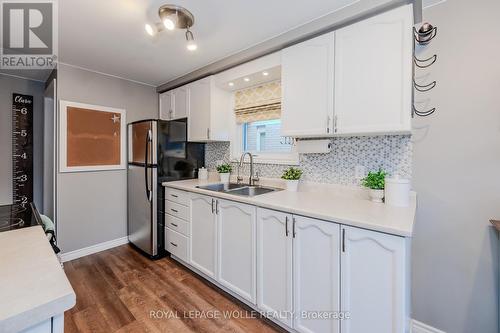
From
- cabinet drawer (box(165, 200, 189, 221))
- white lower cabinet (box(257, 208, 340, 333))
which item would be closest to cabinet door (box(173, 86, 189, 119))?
cabinet drawer (box(165, 200, 189, 221))

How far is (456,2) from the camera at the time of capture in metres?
1.49

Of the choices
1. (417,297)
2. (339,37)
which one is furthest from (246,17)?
(417,297)

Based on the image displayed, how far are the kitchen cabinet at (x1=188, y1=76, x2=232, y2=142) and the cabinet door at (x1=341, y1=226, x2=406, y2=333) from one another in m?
1.93

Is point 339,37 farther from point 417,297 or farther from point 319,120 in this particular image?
point 417,297

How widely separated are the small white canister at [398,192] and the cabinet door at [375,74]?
1.11ft

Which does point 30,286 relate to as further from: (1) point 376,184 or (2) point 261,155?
(2) point 261,155

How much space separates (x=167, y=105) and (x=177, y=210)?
5.45 ft

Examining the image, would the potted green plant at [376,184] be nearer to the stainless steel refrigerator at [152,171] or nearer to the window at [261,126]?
the window at [261,126]

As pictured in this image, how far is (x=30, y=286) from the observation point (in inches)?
24.6

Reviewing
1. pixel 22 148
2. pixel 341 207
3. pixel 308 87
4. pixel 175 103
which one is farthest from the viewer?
pixel 175 103

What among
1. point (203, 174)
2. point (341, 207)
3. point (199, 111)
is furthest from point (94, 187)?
point (341, 207)

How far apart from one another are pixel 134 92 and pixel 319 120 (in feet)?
8.87

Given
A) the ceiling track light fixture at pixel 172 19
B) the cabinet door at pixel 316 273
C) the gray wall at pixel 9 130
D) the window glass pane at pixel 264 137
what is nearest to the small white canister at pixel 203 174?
the window glass pane at pixel 264 137

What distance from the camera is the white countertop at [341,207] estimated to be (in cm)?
122
